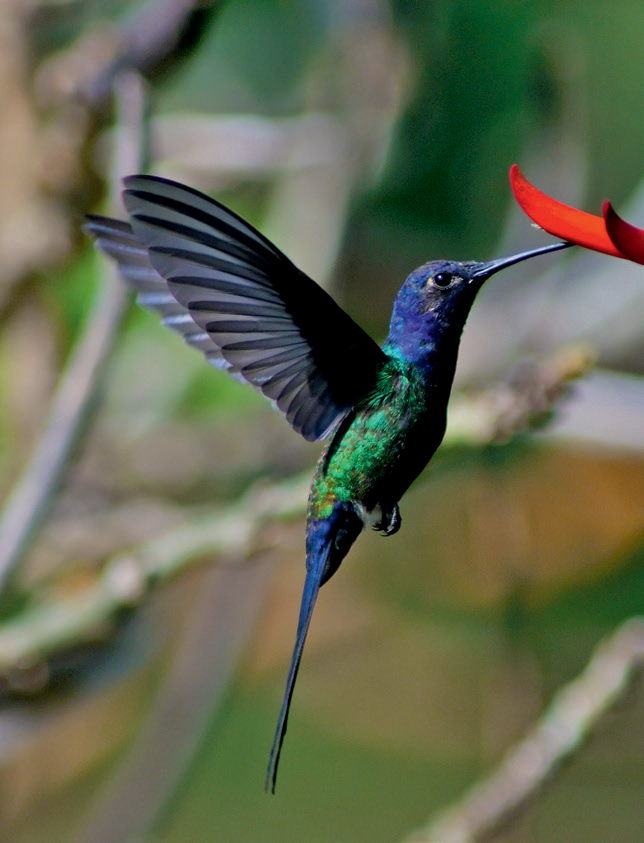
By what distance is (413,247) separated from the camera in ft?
8.38

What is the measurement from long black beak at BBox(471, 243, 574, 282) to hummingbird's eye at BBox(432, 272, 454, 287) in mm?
27

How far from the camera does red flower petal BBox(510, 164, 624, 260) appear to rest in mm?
646

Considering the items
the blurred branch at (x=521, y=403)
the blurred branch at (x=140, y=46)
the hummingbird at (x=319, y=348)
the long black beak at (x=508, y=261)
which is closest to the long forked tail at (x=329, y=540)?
the hummingbird at (x=319, y=348)

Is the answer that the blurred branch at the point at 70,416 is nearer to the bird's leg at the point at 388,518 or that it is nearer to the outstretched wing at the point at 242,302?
the outstretched wing at the point at 242,302

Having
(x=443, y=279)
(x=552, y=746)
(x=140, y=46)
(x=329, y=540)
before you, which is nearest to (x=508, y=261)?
(x=443, y=279)

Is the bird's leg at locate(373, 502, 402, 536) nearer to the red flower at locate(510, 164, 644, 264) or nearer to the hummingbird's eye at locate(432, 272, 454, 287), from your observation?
the hummingbird's eye at locate(432, 272, 454, 287)

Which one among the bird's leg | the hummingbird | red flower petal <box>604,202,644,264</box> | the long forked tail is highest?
red flower petal <box>604,202,644,264</box>

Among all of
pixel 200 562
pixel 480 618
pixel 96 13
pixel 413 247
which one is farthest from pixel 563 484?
pixel 96 13

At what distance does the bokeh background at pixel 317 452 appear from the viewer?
172 cm

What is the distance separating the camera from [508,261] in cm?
79

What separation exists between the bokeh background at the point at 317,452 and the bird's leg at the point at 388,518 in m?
0.27

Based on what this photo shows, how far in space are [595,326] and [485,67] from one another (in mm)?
1003

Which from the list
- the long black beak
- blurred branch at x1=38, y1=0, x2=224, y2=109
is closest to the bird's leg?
the long black beak

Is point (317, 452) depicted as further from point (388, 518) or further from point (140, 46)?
point (388, 518)
